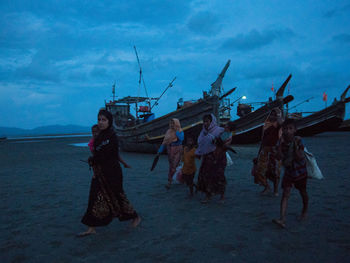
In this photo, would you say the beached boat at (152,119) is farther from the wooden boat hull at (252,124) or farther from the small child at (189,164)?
the small child at (189,164)

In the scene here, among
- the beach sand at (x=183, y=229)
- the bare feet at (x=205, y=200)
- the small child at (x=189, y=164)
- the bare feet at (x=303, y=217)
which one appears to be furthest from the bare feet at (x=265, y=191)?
the bare feet at (x=303, y=217)

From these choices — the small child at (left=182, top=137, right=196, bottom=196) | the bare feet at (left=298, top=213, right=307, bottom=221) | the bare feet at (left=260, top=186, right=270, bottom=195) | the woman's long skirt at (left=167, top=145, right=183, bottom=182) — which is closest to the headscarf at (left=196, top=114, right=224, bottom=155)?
the small child at (left=182, top=137, right=196, bottom=196)

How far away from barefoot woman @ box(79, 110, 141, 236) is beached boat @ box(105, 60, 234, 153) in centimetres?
914

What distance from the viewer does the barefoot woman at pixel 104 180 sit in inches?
129

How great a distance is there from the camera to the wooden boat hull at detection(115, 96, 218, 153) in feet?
40.4

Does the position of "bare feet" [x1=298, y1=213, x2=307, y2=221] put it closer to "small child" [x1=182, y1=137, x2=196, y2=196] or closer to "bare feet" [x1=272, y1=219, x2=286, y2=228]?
"bare feet" [x1=272, y1=219, x2=286, y2=228]

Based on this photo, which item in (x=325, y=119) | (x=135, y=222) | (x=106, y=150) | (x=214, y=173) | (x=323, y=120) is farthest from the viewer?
(x=323, y=120)

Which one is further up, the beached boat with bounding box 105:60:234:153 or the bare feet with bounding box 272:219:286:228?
the beached boat with bounding box 105:60:234:153

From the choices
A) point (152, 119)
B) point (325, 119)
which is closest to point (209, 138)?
point (152, 119)

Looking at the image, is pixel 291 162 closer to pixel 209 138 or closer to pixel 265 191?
pixel 209 138

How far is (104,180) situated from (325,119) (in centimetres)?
2213

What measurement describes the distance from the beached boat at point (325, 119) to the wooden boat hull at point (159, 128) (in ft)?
43.7

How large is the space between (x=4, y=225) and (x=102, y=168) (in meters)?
1.83

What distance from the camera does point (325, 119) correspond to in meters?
21.5
